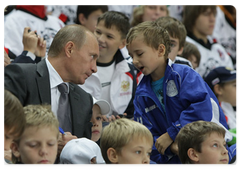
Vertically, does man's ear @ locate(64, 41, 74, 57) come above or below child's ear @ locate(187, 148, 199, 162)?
above

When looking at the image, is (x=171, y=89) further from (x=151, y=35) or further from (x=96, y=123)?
(x=96, y=123)

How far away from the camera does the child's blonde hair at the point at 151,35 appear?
334 cm

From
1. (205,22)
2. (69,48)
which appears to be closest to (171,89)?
(69,48)

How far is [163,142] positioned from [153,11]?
2.72m

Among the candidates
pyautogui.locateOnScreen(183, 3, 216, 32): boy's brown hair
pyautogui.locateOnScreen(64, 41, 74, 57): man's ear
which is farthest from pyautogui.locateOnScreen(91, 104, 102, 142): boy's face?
pyautogui.locateOnScreen(183, 3, 216, 32): boy's brown hair

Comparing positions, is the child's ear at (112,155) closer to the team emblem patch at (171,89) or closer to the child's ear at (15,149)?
the child's ear at (15,149)

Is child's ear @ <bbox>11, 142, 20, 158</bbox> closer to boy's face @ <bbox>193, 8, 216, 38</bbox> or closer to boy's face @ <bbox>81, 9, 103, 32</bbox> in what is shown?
boy's face @ <bbox>81, 9, 103, 32</bbox>

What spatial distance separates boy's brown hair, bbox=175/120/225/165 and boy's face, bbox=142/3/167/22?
2764 millimetres

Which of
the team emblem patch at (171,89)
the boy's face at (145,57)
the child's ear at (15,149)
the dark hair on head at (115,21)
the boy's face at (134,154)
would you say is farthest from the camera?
the dark hair on head at (115,21)

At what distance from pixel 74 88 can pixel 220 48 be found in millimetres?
3111

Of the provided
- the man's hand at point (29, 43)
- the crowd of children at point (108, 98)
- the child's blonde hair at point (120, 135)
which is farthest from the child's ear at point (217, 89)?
the child's blonde hair at point (120, 135)

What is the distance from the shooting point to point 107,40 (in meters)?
4.22

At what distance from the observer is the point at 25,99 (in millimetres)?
2926

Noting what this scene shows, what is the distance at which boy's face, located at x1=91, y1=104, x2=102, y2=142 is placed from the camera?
11.2ft
